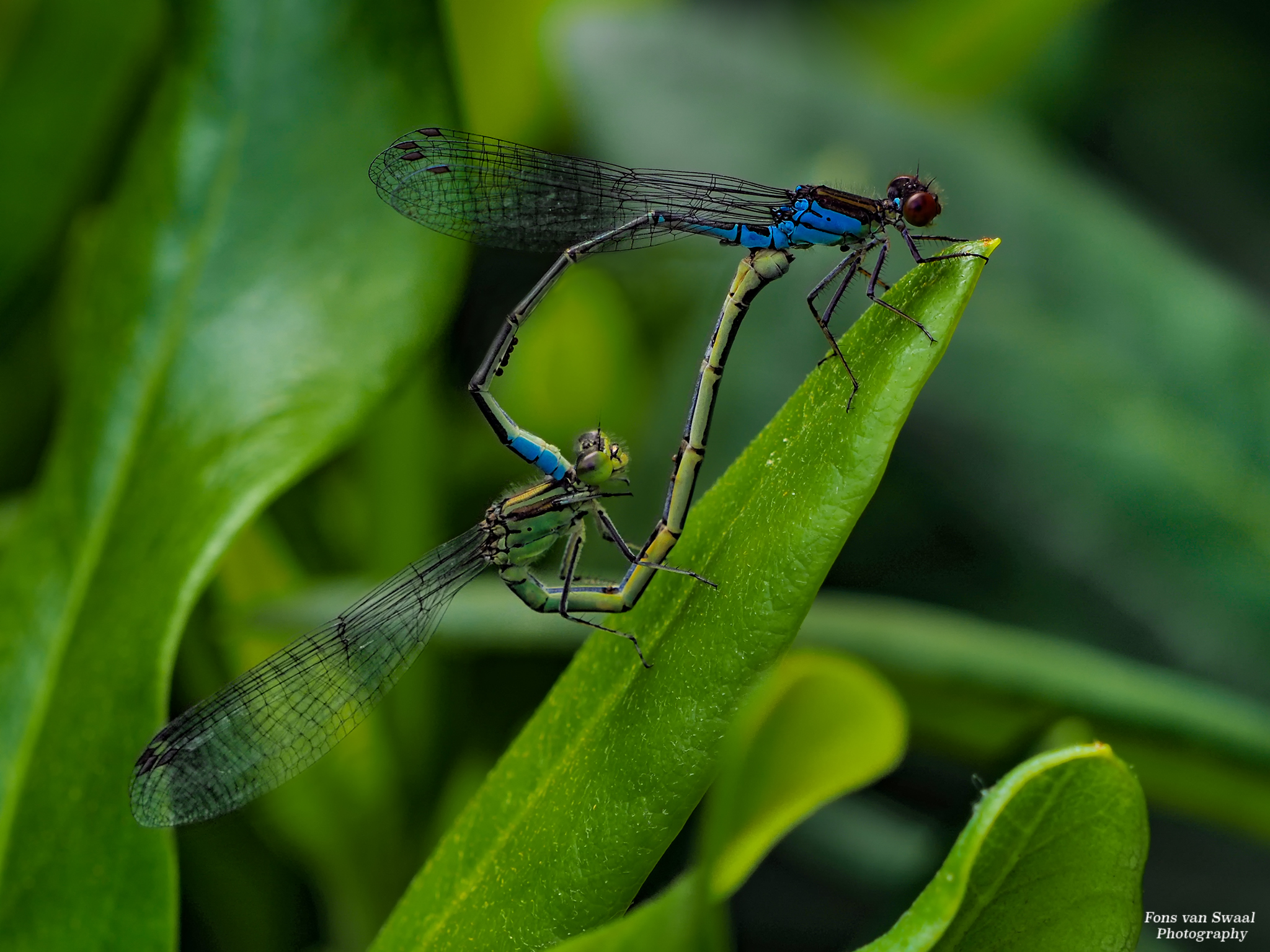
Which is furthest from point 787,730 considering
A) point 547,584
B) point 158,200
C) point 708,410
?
point 158,200

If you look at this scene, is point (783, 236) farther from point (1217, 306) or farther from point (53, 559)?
point (53, 559)

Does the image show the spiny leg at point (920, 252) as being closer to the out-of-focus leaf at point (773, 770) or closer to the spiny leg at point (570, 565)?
the out-of-focus leaf at point (773, 770)

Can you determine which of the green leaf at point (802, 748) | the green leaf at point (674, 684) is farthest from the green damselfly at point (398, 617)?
the green leaf at point (802, 748)

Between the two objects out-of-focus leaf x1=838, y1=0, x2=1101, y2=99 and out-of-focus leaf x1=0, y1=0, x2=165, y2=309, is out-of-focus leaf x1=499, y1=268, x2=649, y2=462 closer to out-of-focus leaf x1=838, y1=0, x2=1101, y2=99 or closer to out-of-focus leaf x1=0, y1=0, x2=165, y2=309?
out-of-focus leaf x1=0, y1=0, x2=165, y2=309

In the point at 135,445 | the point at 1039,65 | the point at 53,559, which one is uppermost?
the point at 1039,65

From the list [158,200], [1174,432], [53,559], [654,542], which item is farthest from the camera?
[1174,432]

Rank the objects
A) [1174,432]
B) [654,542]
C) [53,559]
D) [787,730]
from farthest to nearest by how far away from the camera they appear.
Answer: [1174,432] < [53,559] < [654,542] < [787,730]

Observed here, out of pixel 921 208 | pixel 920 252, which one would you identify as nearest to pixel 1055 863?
pixel 920 252

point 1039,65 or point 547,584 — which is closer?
point 547,584
